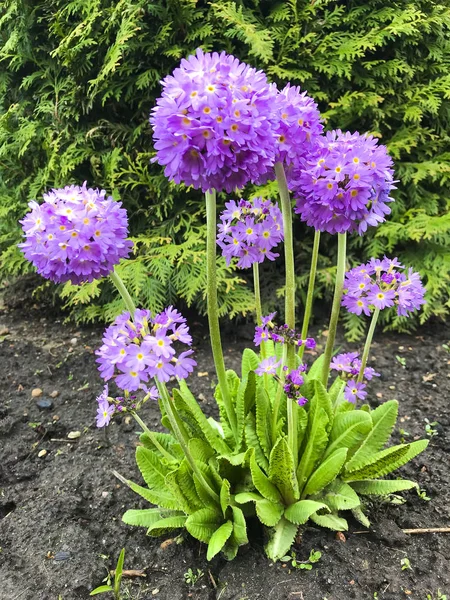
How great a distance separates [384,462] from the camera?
211 centimetres

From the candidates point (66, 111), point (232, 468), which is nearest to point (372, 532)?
point (232, 468)

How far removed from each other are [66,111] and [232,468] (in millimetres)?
3029

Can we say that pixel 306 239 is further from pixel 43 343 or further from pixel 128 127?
pixel 43 343

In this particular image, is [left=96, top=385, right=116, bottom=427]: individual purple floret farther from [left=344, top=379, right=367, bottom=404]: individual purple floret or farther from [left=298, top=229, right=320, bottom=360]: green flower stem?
[left=344, top=379, right=367, bottom=404]: individual purple floret

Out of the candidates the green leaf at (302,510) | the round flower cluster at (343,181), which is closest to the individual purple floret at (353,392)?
the green leaf at (302,510)

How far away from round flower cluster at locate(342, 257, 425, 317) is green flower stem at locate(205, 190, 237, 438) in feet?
1.68

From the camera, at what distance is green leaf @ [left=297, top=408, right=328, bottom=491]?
2.08 meters

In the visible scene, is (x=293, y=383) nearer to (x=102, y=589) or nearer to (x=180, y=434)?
(x=180, y=434)

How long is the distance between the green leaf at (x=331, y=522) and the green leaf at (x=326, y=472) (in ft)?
0.31

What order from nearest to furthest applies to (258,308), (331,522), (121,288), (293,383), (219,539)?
(121,288), (293,383), (219,539), (331,522), (258,308)

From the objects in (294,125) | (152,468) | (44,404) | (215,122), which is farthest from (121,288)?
(44,404)

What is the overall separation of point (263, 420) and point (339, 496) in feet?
1.35

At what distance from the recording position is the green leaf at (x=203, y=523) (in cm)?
193

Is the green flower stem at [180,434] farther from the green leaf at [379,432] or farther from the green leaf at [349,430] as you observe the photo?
the green leaf at [379,432]
